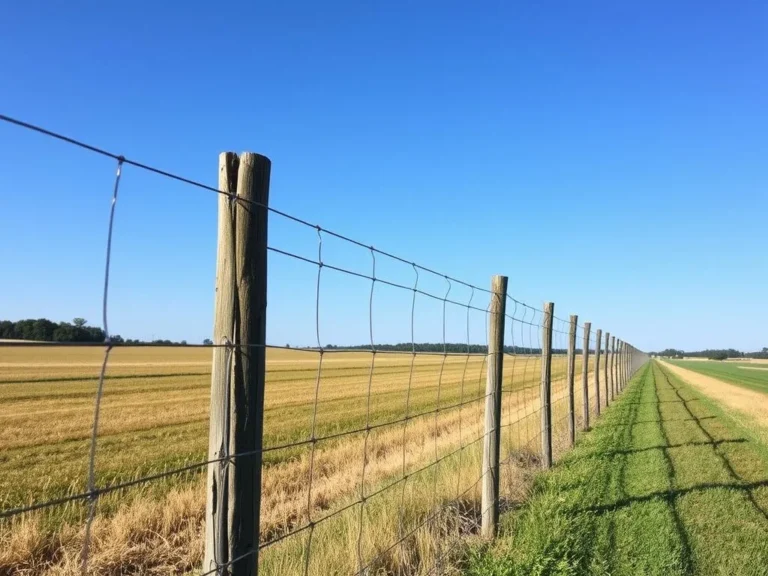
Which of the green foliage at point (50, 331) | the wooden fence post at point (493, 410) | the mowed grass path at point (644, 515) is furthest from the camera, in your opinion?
the wooden fence post at point (493, 410)

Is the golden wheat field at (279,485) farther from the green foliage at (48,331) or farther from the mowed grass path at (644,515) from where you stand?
the mowed grass path at (644,515)

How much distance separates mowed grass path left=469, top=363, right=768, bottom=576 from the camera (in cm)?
457

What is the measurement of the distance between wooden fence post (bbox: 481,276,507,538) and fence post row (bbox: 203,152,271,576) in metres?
3.47

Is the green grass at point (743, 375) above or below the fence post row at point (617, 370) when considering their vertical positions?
below

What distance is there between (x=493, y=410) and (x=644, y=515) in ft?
6.17

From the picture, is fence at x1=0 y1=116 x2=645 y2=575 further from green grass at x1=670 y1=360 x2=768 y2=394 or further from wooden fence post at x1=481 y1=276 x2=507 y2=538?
green grass at x1=670 y1=360 x2=768 y2=394

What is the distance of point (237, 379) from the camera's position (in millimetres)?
2154

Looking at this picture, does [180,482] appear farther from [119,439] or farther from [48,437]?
[48,437]

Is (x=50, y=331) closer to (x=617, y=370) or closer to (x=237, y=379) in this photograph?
(x=237, y=379)

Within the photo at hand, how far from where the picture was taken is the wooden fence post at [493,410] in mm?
5270

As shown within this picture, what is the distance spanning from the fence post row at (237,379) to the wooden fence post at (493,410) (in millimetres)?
3471

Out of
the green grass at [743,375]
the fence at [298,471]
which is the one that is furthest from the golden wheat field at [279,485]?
the green grass at [743,375]

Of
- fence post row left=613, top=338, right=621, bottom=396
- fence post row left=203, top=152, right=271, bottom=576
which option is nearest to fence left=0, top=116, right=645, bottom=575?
fence post row left=203, top=152, right=271, bottom=576

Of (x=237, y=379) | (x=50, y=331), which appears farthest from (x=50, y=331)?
(x=237, y=379)
